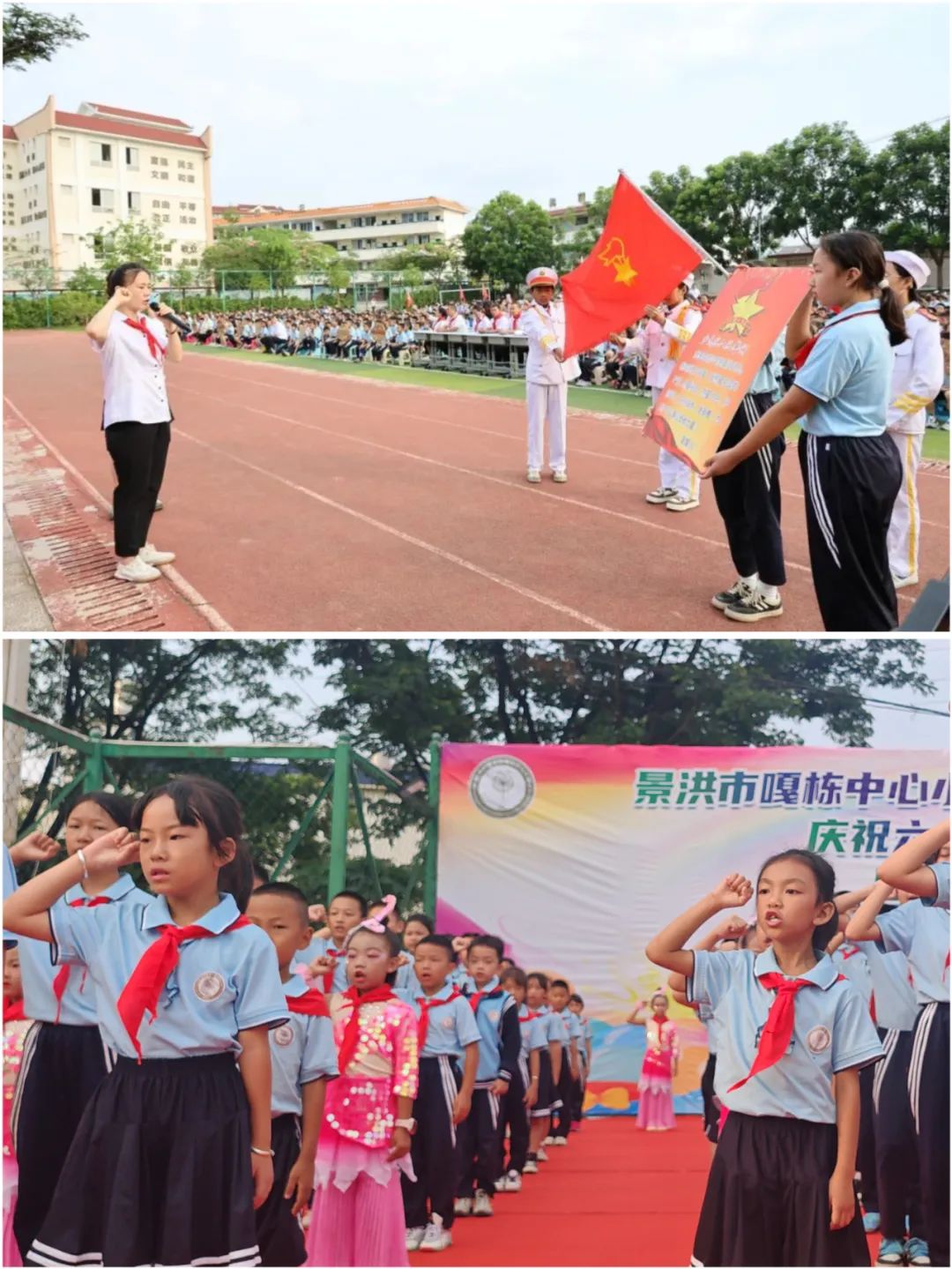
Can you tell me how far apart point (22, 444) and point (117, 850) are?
8447mm

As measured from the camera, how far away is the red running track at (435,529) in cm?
557

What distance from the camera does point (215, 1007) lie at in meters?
3.04

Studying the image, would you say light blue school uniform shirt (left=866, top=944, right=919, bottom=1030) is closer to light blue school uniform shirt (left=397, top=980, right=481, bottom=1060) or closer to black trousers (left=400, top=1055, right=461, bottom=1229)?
light blue school uniform shirt (left=397, top=980, right=481, bottom=1060)

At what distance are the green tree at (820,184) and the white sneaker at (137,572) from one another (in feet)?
52.8

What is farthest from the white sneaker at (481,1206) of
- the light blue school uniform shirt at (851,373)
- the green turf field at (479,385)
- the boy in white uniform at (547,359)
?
the green turf field at (479,385)

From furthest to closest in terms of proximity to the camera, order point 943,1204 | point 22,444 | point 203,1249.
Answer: point 22,444, point 943,1204, point 203,1249

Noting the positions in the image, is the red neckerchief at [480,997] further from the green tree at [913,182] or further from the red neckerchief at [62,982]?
the green tree at [913,182]

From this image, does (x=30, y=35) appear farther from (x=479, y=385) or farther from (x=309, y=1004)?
(x=309, y=1004)

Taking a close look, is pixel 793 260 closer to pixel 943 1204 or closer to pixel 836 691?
pixel 836 691

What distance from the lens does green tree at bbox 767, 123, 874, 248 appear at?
18547 mm

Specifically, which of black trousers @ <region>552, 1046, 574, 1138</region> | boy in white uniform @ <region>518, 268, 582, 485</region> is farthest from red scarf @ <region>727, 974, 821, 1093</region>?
boy in white uniform @ <region>518, 268, 582, 485</region>

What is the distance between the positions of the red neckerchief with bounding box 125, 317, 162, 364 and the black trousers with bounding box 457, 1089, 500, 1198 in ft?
12.6

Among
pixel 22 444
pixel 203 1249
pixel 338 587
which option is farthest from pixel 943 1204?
pixel 22 444

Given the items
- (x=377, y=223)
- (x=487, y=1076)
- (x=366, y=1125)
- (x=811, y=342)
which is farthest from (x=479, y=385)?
(x=377, y=223)
